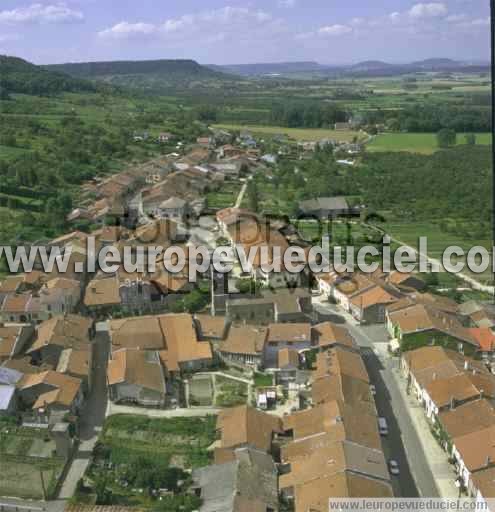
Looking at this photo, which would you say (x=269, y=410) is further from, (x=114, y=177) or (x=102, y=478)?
(x=114, y=177)

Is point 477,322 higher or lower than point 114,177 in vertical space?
lower

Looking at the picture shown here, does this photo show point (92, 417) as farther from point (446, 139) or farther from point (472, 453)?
point (446, 139)

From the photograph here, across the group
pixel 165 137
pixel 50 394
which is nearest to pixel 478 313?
pixel 50 394

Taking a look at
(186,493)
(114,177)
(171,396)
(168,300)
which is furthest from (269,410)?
(114,177)

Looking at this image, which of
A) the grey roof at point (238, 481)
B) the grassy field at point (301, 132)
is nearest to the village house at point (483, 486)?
the grey roof at point (238, 481)

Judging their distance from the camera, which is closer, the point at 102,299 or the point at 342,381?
the point at 342,381

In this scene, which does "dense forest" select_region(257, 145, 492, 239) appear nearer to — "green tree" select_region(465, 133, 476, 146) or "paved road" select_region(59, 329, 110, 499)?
"green tree" select_region(465, 133, 476, 146)
